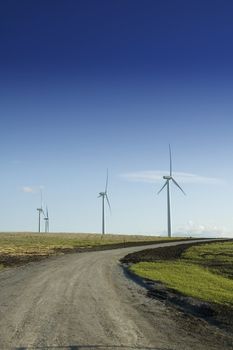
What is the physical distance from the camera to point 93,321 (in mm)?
18016

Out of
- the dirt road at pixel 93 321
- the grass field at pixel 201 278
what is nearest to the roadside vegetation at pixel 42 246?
the grass field at pixel 201 278

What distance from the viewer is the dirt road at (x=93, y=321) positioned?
1461 centimetres

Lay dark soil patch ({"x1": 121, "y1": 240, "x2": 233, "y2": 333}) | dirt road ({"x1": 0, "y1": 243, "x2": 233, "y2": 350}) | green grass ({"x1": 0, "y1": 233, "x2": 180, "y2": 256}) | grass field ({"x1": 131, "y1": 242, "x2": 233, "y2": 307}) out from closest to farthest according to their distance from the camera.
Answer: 1. dirt road ({"x1": 0, "y1": 243, "x2": 233, "y2": 350})
2. dark soil patch ({"x1": 121, "y1": 240, "x2": 233, "y2": 333})
3. grass field ({"x1": 131, "y1": 242, "x2": 233, "y2": 307})
4. green grass ({"x1": 0, "y1": 233, "x2": 180, "y2": 256})

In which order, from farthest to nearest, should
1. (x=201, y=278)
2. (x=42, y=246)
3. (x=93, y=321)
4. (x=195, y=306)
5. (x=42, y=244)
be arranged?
(x=42, y=244), (x=42, y=246), (x=201, y=278), (x=195, y=306), (x=93, y=321)

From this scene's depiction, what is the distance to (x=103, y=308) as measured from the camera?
828 inches

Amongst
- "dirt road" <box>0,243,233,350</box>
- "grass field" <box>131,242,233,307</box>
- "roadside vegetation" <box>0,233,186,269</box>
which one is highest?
"roadside vegetation" <box>0,233,186,269</box>

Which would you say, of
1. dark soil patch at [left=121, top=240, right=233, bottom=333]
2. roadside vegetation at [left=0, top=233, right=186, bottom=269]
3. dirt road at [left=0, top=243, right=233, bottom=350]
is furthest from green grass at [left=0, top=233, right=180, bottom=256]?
dark soil patch at [left=121, top=240, right=233, bottom=333]

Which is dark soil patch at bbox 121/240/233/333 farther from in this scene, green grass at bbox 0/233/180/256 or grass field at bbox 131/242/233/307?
green grass at bbox 0/233/180/256

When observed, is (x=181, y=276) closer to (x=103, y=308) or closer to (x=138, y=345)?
(x=103, y=308)

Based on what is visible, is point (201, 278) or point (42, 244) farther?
point (42, 244)

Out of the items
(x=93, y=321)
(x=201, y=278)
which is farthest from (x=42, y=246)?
(x=93, y=321)

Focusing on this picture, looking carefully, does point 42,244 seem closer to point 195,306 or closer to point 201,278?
point 201,278

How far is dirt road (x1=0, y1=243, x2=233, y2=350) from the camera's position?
14.6 m

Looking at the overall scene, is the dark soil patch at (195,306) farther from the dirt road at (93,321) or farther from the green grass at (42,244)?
the green grass at (42,244)
